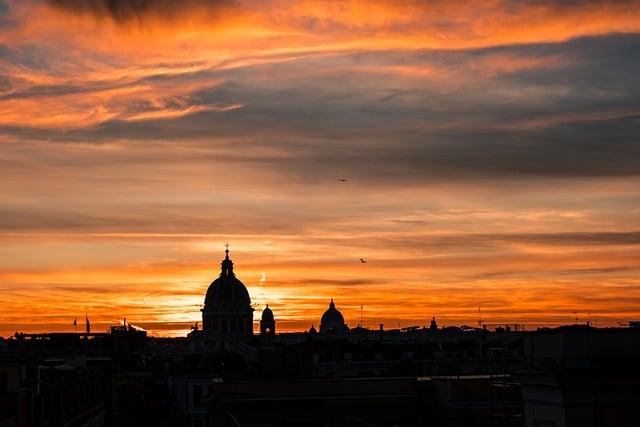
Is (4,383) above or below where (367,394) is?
above

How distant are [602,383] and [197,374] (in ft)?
290

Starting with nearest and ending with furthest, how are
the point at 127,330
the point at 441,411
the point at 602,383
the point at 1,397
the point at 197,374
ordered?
1. the point at 602,383
2. the point at 1,397
3. the point at 441,411
4. the point at 197,374
5. the point at 127,330

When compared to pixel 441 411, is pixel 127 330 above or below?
above

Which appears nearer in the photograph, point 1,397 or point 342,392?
point 1,397

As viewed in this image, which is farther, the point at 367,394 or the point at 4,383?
the point at 367,394

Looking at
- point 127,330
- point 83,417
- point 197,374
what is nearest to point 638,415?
point 83,417

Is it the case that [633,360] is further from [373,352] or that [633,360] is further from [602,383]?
[373,352]

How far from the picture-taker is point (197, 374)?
361 ft

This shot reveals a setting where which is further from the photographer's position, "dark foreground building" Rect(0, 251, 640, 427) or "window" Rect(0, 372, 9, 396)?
"window" Rect(0, 372, 9, 396)

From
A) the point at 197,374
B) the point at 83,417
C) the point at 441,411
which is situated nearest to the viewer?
the point at 441,411

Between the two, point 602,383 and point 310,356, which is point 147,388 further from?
point 602,383

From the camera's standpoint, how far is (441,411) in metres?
45.2

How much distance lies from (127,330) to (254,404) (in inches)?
3971

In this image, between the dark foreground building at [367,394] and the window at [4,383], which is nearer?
the dark foreground building at [367,394]
